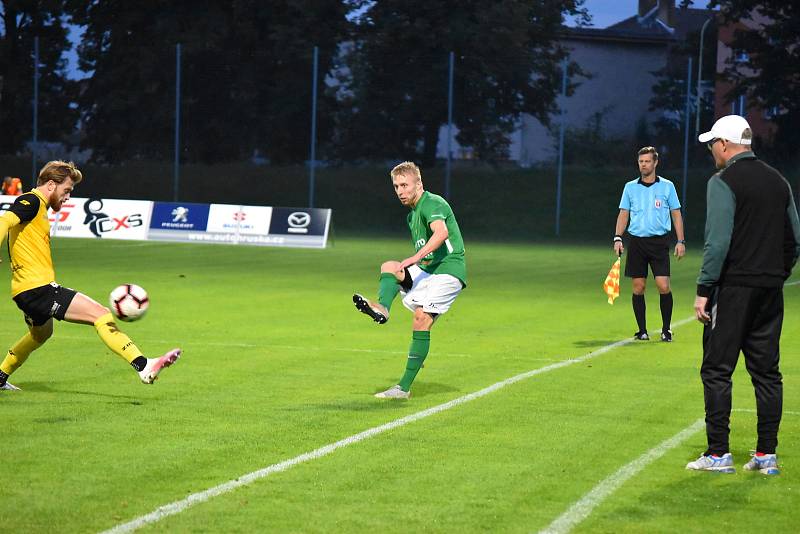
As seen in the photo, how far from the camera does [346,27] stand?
48.8 metres

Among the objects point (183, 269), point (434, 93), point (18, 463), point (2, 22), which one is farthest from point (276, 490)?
point (2, 22)

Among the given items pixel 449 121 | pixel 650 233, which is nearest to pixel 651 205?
pixel 650 233

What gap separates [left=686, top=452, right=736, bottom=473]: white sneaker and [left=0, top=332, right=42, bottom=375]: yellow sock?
207 inches

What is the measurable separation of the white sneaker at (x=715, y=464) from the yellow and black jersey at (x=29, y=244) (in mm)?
4959

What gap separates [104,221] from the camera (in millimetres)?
33844

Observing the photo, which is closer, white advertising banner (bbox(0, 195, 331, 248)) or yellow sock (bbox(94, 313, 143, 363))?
yellow sock (bbox(94, 313, 143, 363))

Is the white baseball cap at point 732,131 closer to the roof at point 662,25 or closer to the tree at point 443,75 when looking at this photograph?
the tree at point 443,75

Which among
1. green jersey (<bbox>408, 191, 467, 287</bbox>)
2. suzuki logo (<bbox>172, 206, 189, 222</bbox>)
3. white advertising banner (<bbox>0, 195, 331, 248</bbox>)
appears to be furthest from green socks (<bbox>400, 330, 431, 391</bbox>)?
Result: suzuki logo (<bbox>172, 206, 189, 222</bbox>)

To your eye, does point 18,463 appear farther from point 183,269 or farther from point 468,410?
point 183,269

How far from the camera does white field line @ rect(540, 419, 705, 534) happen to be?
6418 millimetres

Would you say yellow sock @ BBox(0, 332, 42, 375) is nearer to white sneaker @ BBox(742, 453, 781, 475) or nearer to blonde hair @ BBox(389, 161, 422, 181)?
blonde hair @ BBox(389, 161, 422, 181)

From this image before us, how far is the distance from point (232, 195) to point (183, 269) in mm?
23356

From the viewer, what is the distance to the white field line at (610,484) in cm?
642

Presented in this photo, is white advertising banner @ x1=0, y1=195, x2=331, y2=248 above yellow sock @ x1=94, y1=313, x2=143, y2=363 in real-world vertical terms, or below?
below
